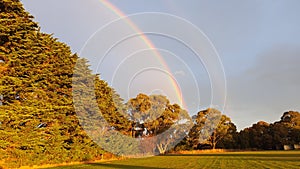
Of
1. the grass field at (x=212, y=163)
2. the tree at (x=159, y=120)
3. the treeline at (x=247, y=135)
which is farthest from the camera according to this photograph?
the treeline at (x=247, y=135)

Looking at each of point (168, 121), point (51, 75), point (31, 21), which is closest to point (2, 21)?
point (31, 21)

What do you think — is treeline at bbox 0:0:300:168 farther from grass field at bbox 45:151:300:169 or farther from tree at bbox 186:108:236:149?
tree at bbox 186:108:236:149

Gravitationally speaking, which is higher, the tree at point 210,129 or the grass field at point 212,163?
the tree at point 210,129

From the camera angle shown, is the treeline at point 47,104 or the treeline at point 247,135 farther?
the treeline at point 247,135

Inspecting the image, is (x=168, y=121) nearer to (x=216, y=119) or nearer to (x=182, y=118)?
(x=182, y=118)

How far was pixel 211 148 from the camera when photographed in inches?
3777

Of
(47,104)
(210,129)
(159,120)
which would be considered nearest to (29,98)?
(47,104)

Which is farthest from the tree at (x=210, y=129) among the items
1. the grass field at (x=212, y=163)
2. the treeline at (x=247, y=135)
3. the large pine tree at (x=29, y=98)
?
the large pine tree at (x=29, y=98)

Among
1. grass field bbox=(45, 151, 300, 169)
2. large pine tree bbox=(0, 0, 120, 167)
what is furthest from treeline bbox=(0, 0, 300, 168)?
grass field bbox=(45, 151, 300, 169)

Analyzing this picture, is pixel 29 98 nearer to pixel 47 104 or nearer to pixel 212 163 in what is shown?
pixel 47 104

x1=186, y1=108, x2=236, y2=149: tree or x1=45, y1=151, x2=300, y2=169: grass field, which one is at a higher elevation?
x1=186, y1=108, x2=236, y2=149: tree

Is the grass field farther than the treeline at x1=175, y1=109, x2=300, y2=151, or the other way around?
the treeline at x1=175, y1=109, x2=300, y2=151

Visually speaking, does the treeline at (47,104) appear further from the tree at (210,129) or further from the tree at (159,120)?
the tree at (210,129)

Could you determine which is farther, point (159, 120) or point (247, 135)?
point (247, 135)
